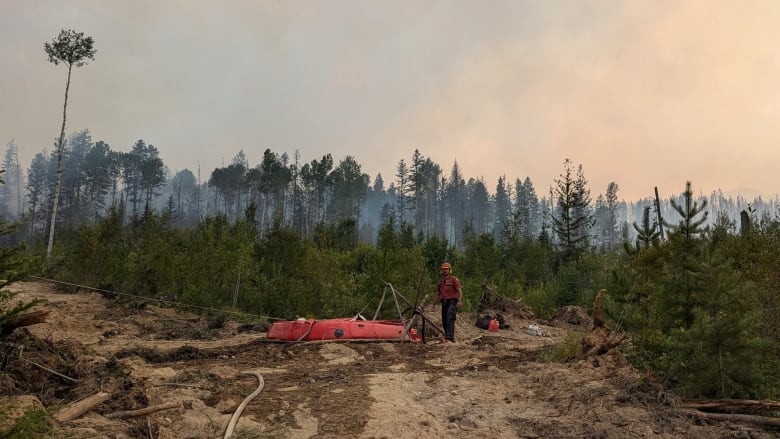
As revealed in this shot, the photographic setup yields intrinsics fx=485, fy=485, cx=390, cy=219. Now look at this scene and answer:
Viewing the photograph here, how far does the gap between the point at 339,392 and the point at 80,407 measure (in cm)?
344

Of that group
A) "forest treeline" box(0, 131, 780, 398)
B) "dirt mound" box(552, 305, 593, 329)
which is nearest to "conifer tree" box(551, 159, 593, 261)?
"forest treeline" box(0, 131, 780, 398)

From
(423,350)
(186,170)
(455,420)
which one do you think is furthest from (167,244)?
(186,170)

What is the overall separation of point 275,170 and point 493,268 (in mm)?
46899

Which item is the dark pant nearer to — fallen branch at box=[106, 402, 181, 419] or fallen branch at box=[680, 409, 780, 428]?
fallen branch at box=[680, 409, 780, 428]

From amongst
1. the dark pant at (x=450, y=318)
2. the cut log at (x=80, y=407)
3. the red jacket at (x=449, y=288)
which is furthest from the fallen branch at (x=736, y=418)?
the dark pant at (x=450, y=318)

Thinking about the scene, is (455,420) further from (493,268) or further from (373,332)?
(493,268)

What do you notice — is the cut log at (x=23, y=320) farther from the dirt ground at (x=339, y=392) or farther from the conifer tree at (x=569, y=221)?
the conifer tree at (x=569, y=221)

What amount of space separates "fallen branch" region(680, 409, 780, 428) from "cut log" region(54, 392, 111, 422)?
6872 mm

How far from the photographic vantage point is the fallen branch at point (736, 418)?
5.33 m

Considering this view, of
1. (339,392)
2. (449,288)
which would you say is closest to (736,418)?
(339,392)

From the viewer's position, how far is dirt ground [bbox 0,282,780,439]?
17.9 feet

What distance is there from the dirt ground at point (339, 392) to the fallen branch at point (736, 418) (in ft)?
0.33

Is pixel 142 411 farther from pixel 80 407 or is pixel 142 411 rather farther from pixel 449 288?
pixel 449 288

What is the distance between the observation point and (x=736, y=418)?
18.4ft
